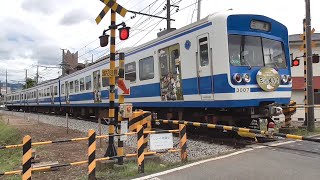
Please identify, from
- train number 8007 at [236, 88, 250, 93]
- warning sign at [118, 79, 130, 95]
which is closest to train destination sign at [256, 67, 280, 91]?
train number 8007 at [236, 88, 250, 93]

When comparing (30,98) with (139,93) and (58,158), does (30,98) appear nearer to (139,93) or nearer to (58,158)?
(139,93)

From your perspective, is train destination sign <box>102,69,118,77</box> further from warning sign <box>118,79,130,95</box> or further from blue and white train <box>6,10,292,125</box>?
blue and white train <box>6,10,292,125</box>

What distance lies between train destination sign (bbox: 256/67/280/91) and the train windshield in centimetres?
22

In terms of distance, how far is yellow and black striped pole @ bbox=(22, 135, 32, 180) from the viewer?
621 cm

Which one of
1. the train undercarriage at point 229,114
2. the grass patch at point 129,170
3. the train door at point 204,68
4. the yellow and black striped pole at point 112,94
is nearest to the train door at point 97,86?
the train undercarriage at point 229,114

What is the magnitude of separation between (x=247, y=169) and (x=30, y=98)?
134ft

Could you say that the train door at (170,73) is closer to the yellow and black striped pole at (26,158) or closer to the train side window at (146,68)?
the train side window at (146,68)

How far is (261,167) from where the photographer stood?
7.26 metres

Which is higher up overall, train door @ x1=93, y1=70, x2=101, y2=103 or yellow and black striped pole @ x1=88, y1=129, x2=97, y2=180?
train door @ x1=93, y1=70, x2=101, y2=103

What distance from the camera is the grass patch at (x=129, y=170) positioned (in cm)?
716

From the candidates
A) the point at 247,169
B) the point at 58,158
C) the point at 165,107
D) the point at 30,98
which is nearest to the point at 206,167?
the point at 247,169

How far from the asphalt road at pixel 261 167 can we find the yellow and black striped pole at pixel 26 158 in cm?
223

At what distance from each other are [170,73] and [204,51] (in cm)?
203

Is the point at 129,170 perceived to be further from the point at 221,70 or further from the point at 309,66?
the point at 309,66
